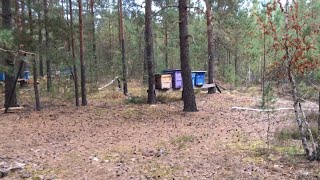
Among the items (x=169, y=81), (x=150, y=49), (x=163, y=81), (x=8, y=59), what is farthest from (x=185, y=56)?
(x=8, y=59)

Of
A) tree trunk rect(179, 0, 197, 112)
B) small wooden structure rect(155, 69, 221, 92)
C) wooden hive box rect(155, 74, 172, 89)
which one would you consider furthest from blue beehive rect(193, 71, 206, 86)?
tree trunk rect(179, 0, 197, 112)

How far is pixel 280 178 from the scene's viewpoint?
5277 mm

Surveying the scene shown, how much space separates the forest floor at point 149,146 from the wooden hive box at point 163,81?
301cm

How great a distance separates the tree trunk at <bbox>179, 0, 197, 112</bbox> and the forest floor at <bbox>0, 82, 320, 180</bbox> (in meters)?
0.56

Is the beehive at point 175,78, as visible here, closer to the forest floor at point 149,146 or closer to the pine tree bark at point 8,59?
the forest floor at point 149,146

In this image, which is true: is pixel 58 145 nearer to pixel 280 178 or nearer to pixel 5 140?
pixel 5 140

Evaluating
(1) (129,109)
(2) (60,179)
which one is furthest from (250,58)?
(2) (60,179)

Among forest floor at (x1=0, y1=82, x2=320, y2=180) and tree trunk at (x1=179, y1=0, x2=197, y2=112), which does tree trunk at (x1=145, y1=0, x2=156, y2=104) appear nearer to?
forest floor at (x1=0, y1=82, x2=320, y2=180)

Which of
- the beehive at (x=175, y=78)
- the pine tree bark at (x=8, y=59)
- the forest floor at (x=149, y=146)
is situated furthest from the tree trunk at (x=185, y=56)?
the pine tree bark at (x=8, y=59)

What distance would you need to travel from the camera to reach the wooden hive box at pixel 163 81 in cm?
1639

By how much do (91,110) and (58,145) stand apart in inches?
228

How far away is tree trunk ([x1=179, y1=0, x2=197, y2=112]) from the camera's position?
1223cm

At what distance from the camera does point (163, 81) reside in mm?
16438

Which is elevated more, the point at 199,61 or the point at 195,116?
the point at 199,61
